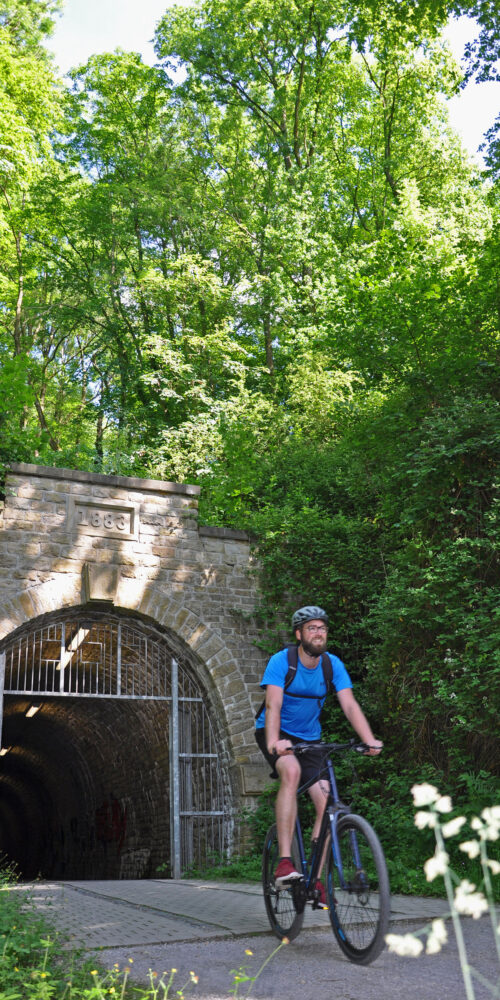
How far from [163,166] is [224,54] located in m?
3.09

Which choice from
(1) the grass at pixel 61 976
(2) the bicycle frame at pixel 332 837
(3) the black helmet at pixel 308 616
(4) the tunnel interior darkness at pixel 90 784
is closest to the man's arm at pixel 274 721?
(2) the bicycle frame at pixel 332 837

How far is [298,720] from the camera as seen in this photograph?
193 inches

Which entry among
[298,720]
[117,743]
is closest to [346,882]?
[298,720]

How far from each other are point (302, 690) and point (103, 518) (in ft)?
20.4

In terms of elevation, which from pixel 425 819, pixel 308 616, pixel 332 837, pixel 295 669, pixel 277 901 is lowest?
pixel 277 901

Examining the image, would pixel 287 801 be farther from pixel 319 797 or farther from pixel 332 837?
pixel 332 837

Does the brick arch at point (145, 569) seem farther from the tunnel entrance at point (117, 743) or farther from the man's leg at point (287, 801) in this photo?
the man's leg at point (287, 801)

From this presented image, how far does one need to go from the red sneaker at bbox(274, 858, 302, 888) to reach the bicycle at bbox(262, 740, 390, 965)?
0.12 feet

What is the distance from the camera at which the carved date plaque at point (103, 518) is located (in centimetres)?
1045

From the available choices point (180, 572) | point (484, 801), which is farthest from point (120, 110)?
point (484, 801)

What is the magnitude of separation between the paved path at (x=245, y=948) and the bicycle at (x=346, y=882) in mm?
159

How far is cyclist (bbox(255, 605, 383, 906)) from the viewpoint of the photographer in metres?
4.48

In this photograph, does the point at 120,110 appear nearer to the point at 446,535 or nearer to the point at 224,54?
the point at 224,54

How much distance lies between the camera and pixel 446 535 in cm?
982
